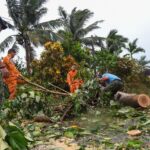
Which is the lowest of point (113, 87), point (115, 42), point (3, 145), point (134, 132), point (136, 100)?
point (134, 132)

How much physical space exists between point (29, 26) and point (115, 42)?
879 centimetres

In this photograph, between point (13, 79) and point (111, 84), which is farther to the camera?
point (111, 84)

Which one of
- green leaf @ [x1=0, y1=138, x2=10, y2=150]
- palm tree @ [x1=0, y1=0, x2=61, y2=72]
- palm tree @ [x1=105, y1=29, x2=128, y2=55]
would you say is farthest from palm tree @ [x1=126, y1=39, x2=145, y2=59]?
green leaf @ [x1=0, y1=138, x2=10, y2=150]

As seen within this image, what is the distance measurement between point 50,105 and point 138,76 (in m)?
7.66

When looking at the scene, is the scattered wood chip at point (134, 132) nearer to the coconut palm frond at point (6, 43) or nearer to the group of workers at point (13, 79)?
the group of workers at point (13, 79)

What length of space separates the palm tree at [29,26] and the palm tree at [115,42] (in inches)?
305

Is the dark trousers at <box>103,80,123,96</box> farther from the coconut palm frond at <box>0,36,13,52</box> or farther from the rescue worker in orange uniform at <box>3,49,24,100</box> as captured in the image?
the coconut palm frond at <box>0,36,13,52</box>

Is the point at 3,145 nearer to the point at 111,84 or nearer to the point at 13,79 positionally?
the point at 13,79

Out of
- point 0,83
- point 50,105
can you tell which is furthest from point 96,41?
point 0,83

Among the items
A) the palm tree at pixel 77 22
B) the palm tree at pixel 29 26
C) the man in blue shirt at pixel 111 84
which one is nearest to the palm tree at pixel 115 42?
the palm tree at pixel 77 22

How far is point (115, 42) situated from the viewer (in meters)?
31.5

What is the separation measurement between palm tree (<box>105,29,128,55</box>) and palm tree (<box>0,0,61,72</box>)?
774cm

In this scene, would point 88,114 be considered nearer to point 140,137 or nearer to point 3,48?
point 140,137

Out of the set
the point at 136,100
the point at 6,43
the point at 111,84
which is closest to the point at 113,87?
the point at 111,84
